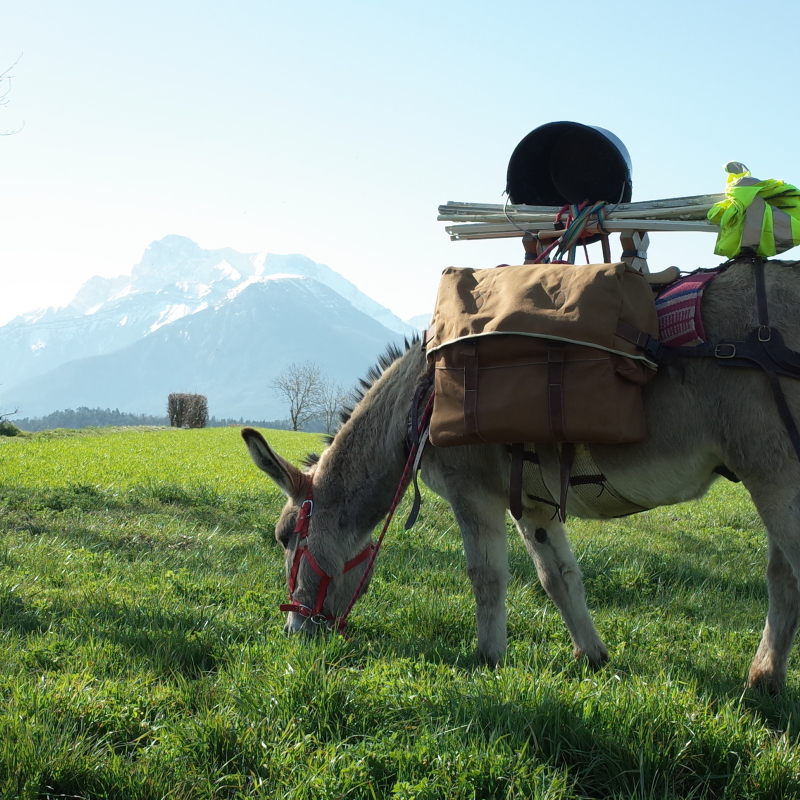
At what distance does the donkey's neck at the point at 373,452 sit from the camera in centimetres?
443

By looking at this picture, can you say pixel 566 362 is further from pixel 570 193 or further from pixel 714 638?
pixel 714 638

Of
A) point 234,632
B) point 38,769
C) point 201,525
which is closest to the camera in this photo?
point 38,769

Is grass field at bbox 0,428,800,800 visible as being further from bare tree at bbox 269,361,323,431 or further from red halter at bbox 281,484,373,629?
bare tree at bbox 269,361,323,431

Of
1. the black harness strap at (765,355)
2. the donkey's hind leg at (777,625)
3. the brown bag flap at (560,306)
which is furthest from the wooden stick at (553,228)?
the donkey's hind leg at (777,625)

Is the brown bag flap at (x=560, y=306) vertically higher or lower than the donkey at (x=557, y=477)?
higher

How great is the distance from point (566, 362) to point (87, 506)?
7.47m

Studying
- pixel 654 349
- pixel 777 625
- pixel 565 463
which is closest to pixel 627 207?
Result: pixel 654 349

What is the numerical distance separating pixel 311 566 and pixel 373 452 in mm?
850

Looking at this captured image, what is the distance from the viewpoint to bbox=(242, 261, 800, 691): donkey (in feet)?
10.00

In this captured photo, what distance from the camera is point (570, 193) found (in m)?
4.54

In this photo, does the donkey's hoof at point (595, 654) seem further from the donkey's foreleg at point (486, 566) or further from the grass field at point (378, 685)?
the donkey's foreleg at point (486, 566)

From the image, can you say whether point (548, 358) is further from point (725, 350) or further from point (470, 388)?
point (725, 350)

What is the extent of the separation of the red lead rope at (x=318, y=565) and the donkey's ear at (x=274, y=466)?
0.10 metres

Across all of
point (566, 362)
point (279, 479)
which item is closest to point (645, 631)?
point (566, 362)
